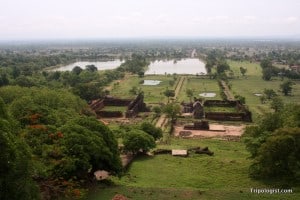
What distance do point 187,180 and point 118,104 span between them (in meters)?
41.3

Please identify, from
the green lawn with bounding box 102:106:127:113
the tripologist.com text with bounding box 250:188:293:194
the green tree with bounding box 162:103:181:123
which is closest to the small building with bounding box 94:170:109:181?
the tripologist.com text with bounding box 250:188:293:194

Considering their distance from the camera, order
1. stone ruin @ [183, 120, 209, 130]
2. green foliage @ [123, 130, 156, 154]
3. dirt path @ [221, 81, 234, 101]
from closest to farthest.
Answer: green foliage @ [123, 130, 156, 154] → stone ruin @ [183, 120, 209, 130] → dirt path @ [221, 81, 234, 101]

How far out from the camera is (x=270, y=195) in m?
18.9

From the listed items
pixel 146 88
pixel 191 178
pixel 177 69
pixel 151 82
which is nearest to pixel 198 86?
pixel 146 88

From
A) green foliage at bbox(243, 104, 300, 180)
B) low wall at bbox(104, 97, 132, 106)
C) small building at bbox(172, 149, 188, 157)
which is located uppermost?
green foliage at bbox(243, 104, 300, 180)

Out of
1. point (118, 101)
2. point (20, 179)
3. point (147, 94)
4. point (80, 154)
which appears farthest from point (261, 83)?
point (20, 179)

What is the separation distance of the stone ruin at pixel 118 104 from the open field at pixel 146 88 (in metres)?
6.27

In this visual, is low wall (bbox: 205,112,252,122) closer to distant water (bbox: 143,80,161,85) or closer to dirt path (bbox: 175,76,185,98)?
dirt path (bbox: 175,76,185,98)

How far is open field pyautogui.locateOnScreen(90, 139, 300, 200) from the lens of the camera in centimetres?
1923

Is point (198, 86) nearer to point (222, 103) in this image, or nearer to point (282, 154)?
point (222, 103)

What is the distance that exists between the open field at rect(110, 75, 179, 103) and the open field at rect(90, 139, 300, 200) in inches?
1512

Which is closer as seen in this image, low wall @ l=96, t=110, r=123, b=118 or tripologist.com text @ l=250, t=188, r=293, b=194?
tripologist.com text @ l=250, t=188, r=293, b=194

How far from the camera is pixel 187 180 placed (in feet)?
76.7

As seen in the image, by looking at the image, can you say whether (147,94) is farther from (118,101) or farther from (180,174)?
(180,174)
